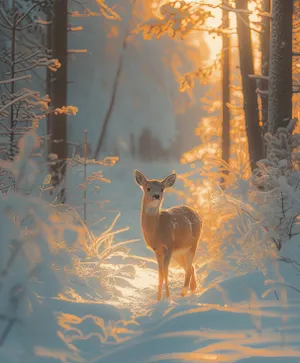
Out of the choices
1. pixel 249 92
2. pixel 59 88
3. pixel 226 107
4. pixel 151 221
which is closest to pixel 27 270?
pixel 151 221

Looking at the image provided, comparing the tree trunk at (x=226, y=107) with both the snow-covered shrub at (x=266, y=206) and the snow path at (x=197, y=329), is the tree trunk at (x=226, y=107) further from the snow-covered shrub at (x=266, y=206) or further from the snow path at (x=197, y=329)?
the snow path at (x=197, y=329)

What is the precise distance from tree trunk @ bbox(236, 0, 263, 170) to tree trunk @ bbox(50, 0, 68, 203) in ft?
14.7

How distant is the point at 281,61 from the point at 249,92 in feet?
7.95

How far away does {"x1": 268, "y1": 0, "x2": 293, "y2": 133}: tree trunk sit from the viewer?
7.14 meters

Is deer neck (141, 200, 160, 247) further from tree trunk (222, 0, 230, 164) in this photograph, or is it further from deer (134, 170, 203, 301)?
tree trunk (222, 0, 230, 164)

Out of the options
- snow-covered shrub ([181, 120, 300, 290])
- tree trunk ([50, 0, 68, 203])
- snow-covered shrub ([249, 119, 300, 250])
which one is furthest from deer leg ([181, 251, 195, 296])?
tree trunk ([50, 0, 68, 203])

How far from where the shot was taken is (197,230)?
7164 mm

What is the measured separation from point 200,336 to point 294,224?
8.86ft

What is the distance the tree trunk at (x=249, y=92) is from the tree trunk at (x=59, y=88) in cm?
448

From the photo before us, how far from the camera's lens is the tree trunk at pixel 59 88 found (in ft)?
38.5

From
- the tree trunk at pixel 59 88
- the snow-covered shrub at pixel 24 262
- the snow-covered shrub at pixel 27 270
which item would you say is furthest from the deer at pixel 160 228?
the tree trunk at pixel 59 88

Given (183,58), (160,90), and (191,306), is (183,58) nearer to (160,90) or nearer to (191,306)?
(160,90)

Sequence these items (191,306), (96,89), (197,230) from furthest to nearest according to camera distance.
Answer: (96,89), (197,230), (191,306)

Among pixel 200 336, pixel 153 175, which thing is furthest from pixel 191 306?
pixel 153 175
